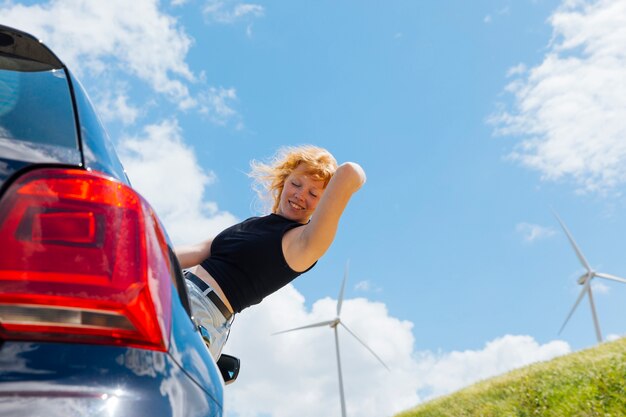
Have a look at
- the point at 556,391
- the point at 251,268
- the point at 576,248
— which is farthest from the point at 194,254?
the point at 576,248

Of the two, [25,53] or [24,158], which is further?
[25,53]

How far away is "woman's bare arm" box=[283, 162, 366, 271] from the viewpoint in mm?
3486

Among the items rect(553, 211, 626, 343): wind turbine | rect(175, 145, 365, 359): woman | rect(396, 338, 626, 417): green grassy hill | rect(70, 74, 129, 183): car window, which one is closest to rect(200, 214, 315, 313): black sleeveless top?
rect(175, 145, 365, 359): woman

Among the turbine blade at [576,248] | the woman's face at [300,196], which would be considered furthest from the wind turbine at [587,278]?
the woman's face at [300,196]

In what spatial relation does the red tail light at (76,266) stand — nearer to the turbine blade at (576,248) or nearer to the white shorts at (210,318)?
the white shorts at (210,318)

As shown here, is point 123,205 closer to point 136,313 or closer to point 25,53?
point 136,313

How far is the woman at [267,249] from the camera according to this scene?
11.6 feet

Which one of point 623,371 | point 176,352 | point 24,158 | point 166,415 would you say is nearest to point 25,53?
point 24,158

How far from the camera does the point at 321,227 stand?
3.57 m

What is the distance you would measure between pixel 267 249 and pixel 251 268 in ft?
0.50

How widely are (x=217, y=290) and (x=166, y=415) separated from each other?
2706 mm

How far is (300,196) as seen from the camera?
446 centimetres

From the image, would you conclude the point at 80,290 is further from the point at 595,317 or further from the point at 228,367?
the point at 595,317

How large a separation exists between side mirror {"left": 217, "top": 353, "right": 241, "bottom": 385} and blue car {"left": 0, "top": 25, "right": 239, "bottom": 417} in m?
1.10
